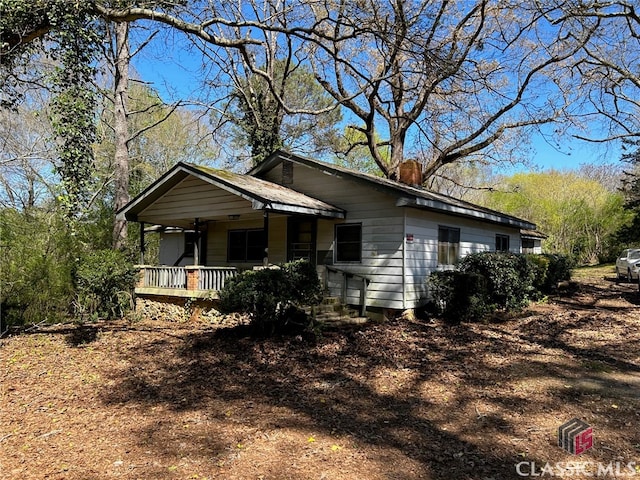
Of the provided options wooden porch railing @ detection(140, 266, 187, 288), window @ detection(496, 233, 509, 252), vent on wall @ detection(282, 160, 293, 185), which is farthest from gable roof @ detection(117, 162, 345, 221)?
window @ detection(496, 233, 509, 252)

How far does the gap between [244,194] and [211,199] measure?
7.55 feet

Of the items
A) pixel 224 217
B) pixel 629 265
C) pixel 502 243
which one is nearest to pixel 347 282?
pixel 224 217

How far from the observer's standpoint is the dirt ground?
3.70 metres

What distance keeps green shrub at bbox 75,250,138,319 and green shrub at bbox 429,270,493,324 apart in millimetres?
8568

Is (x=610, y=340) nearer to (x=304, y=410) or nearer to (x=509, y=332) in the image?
(x=509, y=332)

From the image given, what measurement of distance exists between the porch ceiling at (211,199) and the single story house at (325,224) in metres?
0.03

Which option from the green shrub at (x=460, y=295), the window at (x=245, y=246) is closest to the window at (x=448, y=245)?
the green shrub at (x=460, y=295)

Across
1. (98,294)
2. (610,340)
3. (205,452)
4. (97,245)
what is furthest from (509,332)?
(97,245)

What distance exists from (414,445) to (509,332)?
19.6 ft

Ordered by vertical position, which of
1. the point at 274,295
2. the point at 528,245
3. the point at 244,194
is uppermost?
the point at 244,194

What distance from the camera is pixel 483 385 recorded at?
579 cm

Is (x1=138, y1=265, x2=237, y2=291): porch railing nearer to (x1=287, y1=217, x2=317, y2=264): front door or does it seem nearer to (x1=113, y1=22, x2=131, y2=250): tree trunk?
(x1=287, y1=217, x2=317, y2=264): front door

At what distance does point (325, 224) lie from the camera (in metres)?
11.6

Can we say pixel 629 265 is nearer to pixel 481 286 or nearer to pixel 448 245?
pixel 448 245
